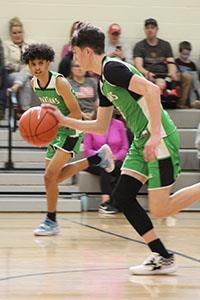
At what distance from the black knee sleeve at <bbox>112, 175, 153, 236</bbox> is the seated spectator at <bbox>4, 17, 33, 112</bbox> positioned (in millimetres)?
5287

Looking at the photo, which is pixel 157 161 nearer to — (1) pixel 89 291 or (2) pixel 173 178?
(2) pixel 173 178

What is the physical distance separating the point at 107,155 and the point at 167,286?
10.0ft

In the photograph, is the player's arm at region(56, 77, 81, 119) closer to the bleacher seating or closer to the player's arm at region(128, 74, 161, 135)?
the player's arm at region(128, 74, 161, 135)

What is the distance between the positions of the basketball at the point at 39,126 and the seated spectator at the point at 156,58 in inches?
217

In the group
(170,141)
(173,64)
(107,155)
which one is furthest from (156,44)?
(170,141)

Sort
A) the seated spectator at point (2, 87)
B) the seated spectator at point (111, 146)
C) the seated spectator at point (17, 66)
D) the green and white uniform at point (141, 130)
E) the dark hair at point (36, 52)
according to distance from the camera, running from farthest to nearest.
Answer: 1. the seated spectator at point (17, 66)
2. the seated spectator at point (2, 87)
3. the seated spectator at point (111, 146)
4. the dark hair at point (36, 52)
5. the green and white uniform at point (141, 130)

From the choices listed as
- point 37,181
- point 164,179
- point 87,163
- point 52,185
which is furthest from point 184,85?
point 164,179

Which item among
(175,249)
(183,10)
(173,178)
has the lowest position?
(175,249)

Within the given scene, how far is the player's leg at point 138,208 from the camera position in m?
4.75

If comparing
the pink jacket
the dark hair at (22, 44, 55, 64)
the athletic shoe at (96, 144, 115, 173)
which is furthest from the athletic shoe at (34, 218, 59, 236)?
the pink jacket

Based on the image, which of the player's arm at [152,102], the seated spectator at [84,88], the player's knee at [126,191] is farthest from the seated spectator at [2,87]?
the player's arm at [152,102]

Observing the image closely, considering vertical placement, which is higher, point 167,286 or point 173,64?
point 173,64

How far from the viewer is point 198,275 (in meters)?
4.85

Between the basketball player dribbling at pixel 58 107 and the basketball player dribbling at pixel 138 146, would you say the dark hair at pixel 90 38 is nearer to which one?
the basketball player dribbling at pixel 138 146
